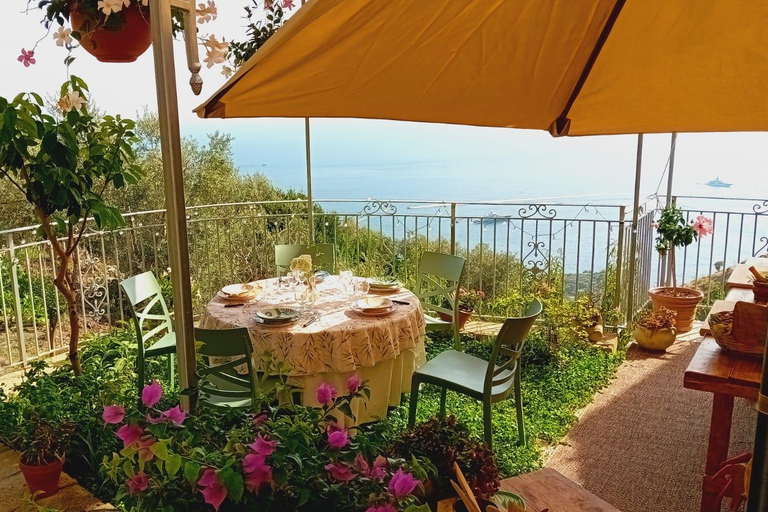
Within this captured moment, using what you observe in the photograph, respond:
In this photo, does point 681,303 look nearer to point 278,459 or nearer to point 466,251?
point 466,251

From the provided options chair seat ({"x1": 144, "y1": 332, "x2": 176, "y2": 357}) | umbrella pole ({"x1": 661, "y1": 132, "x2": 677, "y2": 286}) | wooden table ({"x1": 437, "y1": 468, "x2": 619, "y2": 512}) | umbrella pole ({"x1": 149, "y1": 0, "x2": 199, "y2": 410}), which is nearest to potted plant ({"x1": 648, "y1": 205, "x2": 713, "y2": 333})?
umbrella pole ({"x1": 661, "y1": 132, "x2": 677, "y2": 286})

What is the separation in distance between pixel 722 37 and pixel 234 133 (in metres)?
8.41

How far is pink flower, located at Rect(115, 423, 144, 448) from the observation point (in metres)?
1.14

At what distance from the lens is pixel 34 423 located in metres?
2.60

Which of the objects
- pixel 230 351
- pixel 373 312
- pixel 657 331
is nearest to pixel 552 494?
pixel 230 351

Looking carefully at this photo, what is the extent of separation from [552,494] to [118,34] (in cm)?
203

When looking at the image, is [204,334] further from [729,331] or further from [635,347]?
[635,347]

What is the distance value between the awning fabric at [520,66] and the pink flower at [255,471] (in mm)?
812

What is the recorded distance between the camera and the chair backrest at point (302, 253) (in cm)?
436

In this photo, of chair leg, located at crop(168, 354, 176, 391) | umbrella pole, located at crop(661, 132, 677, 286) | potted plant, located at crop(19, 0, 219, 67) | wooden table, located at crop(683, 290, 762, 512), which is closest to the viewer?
potted plant, located at crop(19, 0, 219, 67)

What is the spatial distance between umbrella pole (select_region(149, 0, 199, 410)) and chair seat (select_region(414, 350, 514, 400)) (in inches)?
71.9

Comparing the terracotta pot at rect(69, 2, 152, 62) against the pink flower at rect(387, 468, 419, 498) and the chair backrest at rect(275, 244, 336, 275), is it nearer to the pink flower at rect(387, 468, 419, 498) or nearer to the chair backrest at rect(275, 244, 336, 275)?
the pink flower at rect(387, 468, 419, 498)

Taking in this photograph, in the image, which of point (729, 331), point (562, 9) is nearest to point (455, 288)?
point (729, 331)

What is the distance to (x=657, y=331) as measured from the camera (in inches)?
180
